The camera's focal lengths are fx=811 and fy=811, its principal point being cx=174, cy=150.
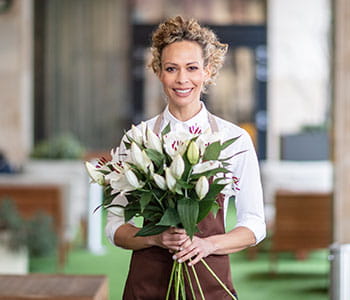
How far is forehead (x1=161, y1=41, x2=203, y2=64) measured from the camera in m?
2.13

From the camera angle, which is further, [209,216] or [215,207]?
[209,216]

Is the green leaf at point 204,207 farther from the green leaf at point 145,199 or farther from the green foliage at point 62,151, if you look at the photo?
the green foliage at point 62,151

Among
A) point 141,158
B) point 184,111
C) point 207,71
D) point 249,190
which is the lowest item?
point 249,190

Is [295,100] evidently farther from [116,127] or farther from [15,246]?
[15,246]

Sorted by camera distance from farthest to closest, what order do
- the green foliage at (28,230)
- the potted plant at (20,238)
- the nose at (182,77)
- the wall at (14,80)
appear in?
1. the wall at (14,80)
2. the green foliage at (28,230)
3. the potted plant at (20,238)
4. the nose at (182,77)

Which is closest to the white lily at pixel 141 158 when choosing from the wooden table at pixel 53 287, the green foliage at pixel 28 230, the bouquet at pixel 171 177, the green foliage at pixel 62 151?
the bouquet at pixel 171 177

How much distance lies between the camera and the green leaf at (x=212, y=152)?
6.40 ft

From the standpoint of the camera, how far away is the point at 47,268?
24.3 ft

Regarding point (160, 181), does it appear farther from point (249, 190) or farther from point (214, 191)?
point (249, 190)

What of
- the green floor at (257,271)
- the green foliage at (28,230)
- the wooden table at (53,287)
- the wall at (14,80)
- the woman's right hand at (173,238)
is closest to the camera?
the woman's right hand at (173,238)

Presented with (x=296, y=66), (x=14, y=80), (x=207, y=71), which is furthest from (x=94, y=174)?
(x=296, y=66)

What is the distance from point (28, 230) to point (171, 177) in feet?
16.3

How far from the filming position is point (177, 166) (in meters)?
1.88

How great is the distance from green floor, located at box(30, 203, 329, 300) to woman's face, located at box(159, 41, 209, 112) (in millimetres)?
3744
